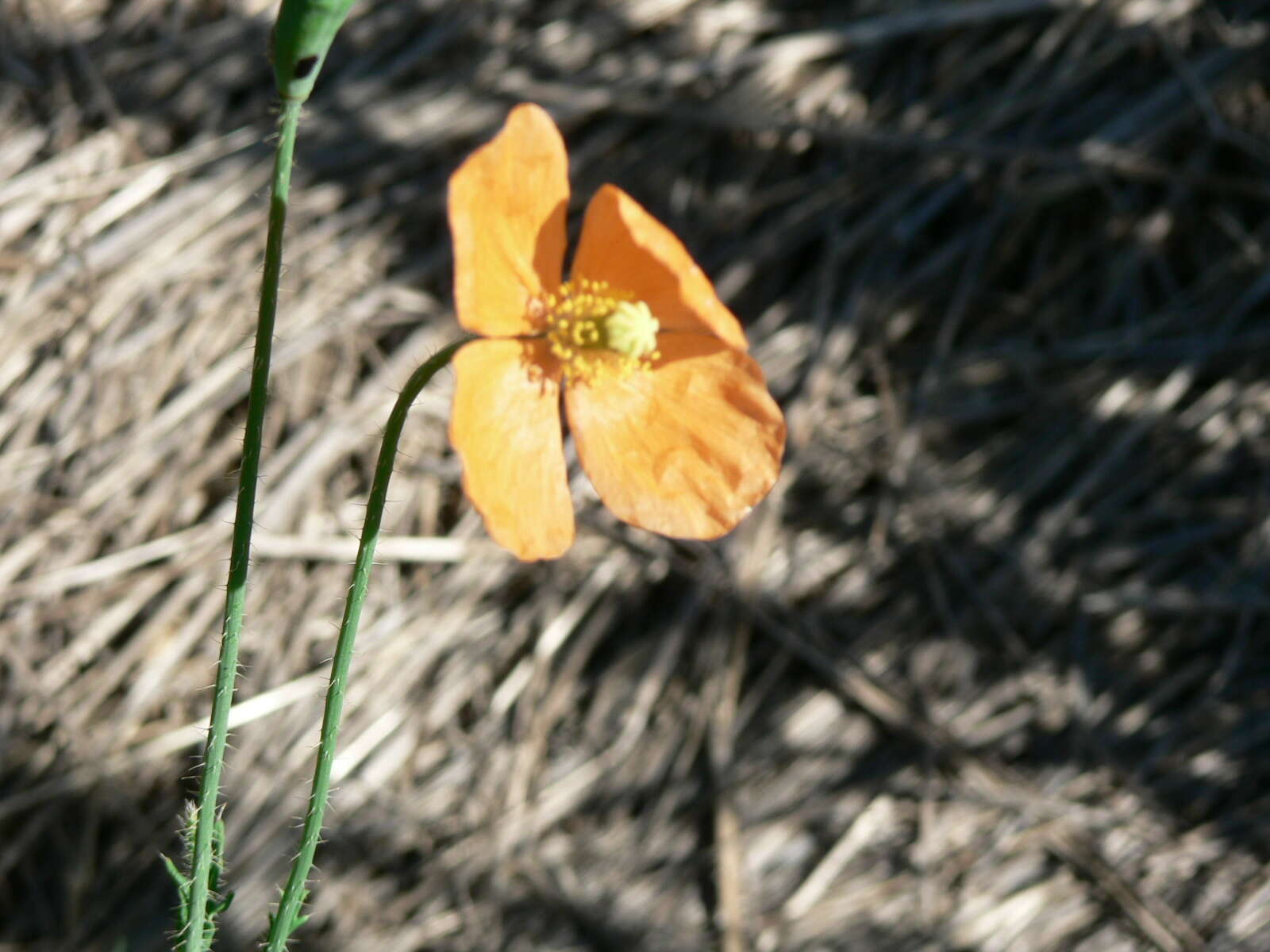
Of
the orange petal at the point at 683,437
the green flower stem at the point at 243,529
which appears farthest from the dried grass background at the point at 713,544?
the green flower stem at the point at 243,529

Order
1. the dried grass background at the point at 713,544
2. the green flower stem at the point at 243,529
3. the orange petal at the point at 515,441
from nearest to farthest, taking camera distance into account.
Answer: the green flower stem at the point at 243,529 → the orange petal at the point at 515,441 → the dried grass background at the point at 713,544

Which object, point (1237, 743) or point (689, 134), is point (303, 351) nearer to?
point (689, 134)

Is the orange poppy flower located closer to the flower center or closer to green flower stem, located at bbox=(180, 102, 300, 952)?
the flower center

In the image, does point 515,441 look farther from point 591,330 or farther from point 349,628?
point 349,628

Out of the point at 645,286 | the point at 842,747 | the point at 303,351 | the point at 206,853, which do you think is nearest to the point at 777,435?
the point at 645,286

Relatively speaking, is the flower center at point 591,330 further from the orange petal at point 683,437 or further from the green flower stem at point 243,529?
the green flower stem at point 243,529

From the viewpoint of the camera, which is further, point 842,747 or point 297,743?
point 842,747

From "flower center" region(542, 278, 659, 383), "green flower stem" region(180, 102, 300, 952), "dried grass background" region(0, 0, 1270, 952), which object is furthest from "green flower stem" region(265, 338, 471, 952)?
"dried grass background" region(0, 0, 1270, 952)
